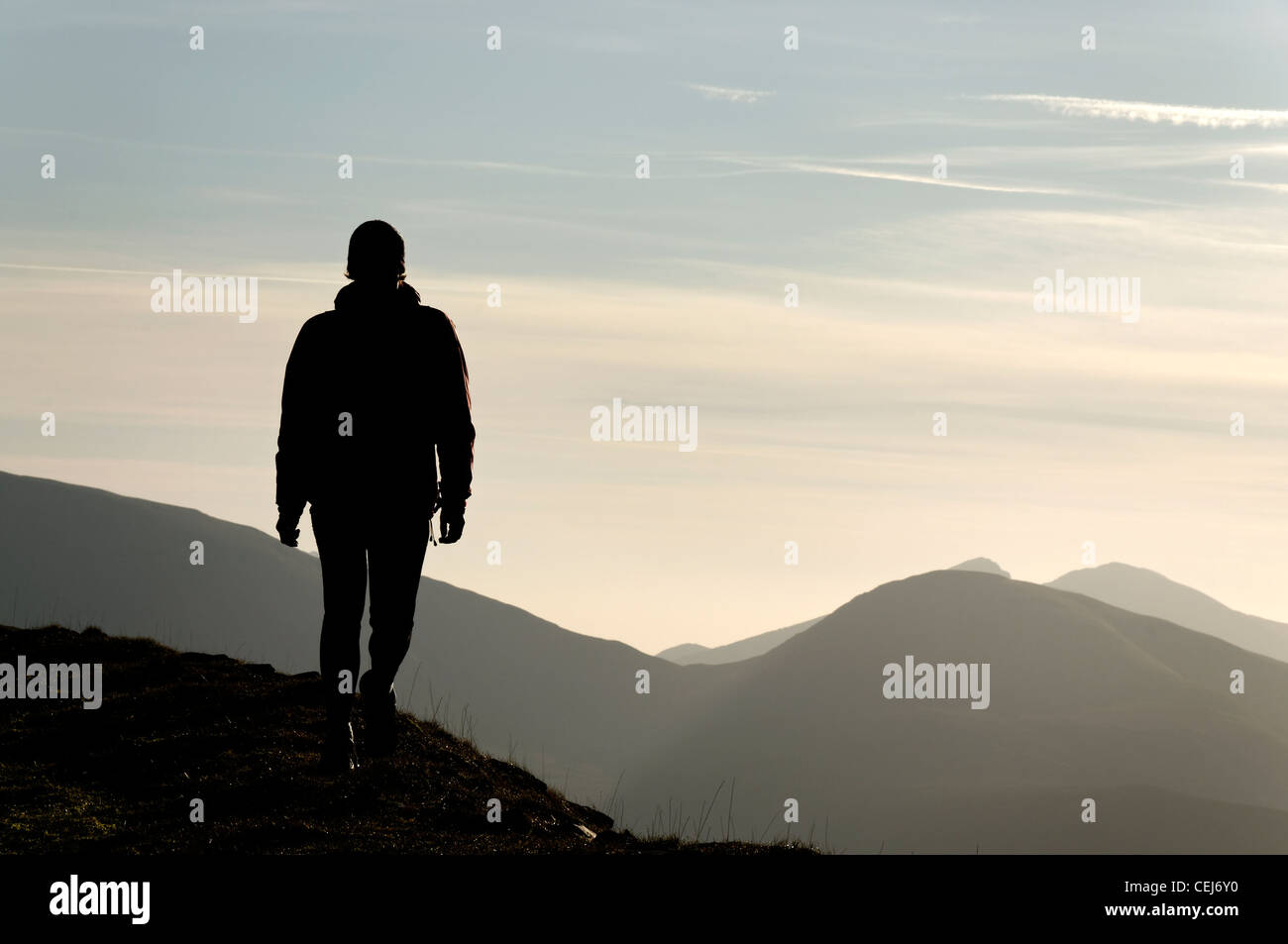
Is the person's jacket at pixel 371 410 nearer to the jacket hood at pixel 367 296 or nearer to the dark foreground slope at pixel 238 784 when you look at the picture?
the jacket hood at pixel 367 296

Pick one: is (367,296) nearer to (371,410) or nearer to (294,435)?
(371,410)

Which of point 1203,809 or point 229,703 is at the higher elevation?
point 229,703

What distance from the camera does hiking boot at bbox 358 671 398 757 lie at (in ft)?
33.6

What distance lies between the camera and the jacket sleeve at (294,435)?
973 centimetres

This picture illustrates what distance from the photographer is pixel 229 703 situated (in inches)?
531

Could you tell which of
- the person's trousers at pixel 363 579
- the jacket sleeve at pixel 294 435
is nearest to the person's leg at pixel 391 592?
the person's trousers at pixel 363 579

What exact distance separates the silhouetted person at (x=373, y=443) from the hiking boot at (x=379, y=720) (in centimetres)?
35

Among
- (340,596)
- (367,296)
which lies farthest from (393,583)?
(367,296)
